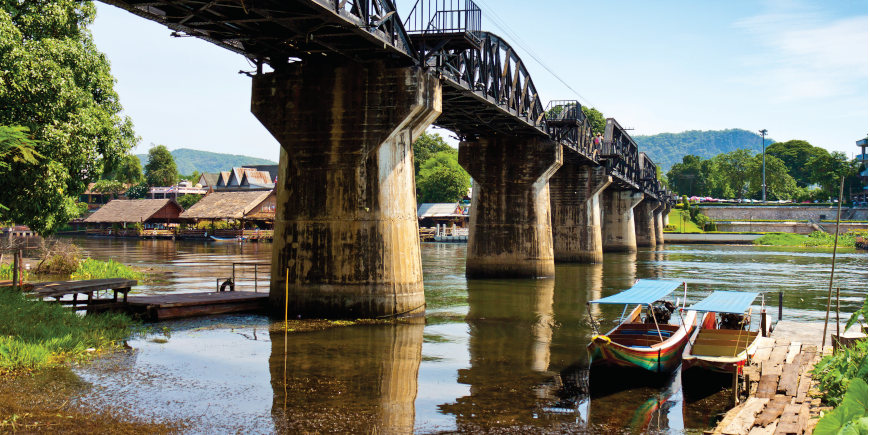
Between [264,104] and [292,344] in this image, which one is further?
[264,104]

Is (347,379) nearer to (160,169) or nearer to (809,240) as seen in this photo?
(809,240)

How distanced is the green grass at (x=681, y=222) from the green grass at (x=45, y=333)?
130 m

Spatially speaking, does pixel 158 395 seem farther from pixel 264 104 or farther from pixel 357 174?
pixel 264 104

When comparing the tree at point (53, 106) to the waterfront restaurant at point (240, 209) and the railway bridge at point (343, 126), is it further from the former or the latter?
the waterfront restaurant at point (240, 209)

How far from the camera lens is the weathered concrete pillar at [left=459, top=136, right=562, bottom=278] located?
46.1 m

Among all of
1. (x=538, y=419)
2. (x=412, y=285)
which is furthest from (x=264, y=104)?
(x=538, y=419)

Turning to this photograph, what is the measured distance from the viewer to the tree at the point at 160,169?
150 meters

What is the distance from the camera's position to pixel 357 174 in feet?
82.9

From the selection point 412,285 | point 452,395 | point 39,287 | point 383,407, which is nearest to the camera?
point 383,407

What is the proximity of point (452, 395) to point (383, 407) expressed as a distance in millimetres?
1807

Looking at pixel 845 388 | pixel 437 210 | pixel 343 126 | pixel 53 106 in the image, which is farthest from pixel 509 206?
pixel 437 210

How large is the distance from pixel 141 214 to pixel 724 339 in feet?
365

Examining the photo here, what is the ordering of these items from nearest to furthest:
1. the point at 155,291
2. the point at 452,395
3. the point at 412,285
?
1. the point at 452,395
2. the point at 412,285
3. the point at 155,291

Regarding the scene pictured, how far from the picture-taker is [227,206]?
11244 centimetres
